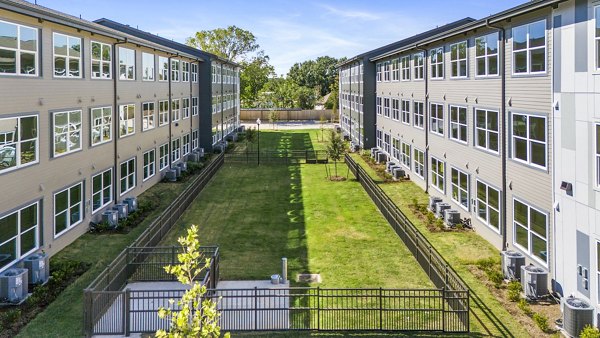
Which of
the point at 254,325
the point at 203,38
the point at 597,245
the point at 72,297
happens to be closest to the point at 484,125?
the point at 597,245

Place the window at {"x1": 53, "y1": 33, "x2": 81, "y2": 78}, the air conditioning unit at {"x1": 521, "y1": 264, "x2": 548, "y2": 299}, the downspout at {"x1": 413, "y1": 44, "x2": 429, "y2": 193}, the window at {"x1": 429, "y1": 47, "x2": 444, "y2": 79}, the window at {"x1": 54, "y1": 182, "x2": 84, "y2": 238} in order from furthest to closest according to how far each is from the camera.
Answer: the downspout at {"x1": 413, "y1": 44, "x2": 429, "y2": 193}
the window at {"x1": 429, "y1": 47, "x2": 444, "y2": 79}
the window at {"x1": 53, "y1": 33, "x2": 81, "y2": 78}
the window at {"x1": 54, "y1": 182, "x2": 84, "y2": 238}
the air conditioning unit at {"x1": 521, "y1": 264, "x2": 548, "y2": 299}

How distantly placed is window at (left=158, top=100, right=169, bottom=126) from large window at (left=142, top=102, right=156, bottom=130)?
1704 mm

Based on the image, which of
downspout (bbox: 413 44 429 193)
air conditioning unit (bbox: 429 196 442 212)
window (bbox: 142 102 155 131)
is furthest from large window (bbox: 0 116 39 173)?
downspout (bbox: 413 44 429 193)

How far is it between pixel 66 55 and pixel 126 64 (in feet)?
25.0

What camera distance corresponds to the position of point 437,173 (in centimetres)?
2717

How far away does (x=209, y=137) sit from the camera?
47.4 m

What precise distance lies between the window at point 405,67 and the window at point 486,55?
43.2 ft

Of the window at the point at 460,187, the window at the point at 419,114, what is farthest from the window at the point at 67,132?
the window at the point at 419,114

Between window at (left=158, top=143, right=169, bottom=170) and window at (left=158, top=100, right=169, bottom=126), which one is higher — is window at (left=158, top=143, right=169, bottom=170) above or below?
below

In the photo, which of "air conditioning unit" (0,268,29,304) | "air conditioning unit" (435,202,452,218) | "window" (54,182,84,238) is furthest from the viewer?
"air conditioning unit" (435,202,452,218)

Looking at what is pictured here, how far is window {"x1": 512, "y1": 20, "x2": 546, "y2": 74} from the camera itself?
1523 centimetres

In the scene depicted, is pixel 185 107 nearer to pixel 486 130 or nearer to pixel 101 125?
pixel 101 125

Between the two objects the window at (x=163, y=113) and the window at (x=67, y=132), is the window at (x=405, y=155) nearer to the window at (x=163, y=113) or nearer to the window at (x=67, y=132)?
the window at (x=163, y=113)

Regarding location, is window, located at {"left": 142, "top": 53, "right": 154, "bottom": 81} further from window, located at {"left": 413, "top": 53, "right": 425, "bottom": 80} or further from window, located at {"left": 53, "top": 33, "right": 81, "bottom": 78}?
window, located at {"left": 413, "top": 53, "right": 425, "bottom": 80}
